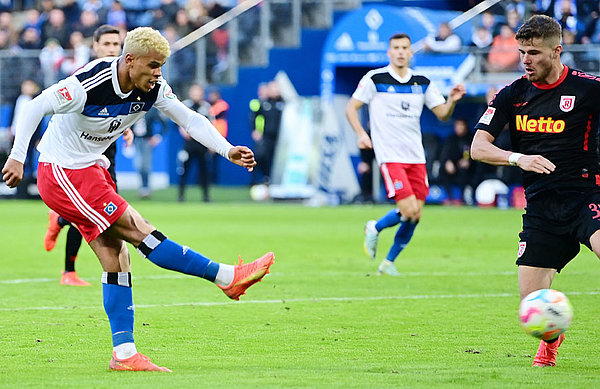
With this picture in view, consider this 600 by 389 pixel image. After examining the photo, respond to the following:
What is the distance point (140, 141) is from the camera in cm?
2711

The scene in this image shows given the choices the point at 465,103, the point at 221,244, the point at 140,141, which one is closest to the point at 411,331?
the point at 221,244

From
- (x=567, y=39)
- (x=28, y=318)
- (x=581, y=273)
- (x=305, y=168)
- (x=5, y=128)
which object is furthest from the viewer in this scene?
(x=5, y=128)

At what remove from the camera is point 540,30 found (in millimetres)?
6777

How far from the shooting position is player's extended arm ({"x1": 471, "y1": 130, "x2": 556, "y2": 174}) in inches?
255

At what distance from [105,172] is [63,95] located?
70cm

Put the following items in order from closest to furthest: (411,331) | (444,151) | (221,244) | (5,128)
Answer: (411,331) < (221,244) < (444,151) < (5,128)

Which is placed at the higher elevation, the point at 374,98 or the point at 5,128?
the point at 374,98

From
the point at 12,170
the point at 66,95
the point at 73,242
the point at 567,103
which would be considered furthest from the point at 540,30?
the point at 73,242

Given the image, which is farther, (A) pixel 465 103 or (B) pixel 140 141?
(B) pixel 140 141

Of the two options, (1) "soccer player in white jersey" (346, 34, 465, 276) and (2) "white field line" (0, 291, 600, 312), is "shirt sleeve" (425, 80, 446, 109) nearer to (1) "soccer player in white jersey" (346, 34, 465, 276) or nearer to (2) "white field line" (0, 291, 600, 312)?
(1) "soccer player in white jersey" (346, 34, 465, 276)

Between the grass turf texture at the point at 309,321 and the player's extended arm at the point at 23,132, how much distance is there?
116 cm

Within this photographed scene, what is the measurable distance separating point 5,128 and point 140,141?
167 inches

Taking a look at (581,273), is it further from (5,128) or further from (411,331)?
(5,128)

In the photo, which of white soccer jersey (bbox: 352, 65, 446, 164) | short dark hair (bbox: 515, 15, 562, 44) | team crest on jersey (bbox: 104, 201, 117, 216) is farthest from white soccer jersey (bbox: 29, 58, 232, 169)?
white soccer jersey (bbox: 352, 65, 446, 164)
